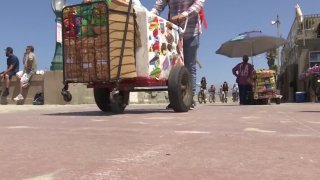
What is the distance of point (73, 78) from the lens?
6.96m

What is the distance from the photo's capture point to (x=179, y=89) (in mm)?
7184

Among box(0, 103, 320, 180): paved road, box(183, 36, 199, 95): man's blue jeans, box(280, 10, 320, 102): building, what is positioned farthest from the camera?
box(280, 10, 320, 102): building

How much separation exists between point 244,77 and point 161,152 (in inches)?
437

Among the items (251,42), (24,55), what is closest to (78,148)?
(24,55)

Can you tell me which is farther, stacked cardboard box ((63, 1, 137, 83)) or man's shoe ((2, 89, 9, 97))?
man's shoe ((2, 89, 9, 97))

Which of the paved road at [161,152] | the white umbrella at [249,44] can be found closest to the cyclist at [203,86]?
the white umbrella at [249,44]

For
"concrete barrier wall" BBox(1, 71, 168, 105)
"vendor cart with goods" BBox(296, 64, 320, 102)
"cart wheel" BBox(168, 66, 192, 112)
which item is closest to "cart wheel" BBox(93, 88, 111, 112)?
"cart wheel" BBox(168, 66, 192, 112)

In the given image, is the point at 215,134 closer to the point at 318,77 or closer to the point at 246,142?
the point at 246,142

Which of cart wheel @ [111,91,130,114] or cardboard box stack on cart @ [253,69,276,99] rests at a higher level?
cardboard box stack on cart @ [253,69,276,99]

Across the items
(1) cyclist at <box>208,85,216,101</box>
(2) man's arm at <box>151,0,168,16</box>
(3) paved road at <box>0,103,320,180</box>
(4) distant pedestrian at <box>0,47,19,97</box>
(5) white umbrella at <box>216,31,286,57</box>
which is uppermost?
(5) white umbrella at <box>216,31,286,57</box>

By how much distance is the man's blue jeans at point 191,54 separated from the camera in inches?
336

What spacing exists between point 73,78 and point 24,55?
8.84 metres

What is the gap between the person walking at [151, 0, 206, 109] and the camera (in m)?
8.35

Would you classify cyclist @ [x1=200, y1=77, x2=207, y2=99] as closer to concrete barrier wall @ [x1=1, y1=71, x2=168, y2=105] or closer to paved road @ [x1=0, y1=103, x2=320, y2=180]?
concrete barrier wall @ [x1=1, y1=71, x2=168, y2=105]
